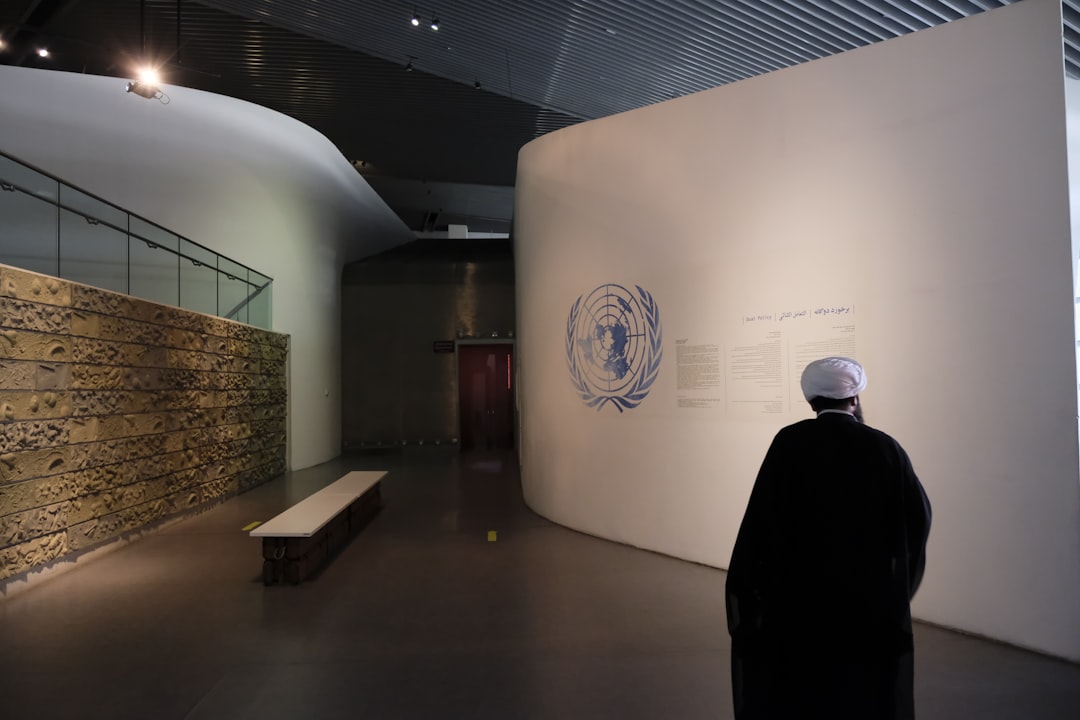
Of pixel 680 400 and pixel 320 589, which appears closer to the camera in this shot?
pixel 320 589

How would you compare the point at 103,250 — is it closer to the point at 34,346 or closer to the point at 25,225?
the point at 25,225

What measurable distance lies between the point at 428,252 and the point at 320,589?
11.6 metres

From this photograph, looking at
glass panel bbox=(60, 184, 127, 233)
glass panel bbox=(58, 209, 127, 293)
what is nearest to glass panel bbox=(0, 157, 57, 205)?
glass panel bbox=(60, 184, 127, 233)

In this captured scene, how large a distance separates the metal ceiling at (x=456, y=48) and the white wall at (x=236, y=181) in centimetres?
102

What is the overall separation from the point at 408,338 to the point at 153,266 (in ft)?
22.6

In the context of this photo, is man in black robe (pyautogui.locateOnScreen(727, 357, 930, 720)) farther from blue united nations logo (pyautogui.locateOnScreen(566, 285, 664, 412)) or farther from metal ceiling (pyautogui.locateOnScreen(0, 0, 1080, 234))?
metal ceiling (pyautogui.locateOnScreen(0, 0, 1080, 234))

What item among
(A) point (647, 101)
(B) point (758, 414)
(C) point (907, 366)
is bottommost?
(B) point (758, 414)

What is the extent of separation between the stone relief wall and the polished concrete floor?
16.8 inches

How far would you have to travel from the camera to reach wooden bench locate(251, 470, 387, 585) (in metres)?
4.72

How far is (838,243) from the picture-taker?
4.16m

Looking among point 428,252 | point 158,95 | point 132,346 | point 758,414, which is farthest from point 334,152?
point 758,414

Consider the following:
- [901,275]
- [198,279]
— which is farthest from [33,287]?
[901,275]

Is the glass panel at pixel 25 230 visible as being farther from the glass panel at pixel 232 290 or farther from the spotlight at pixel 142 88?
the glass panel at pixel 232 290

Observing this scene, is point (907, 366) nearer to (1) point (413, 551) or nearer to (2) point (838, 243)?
(2) point (838, 243)
